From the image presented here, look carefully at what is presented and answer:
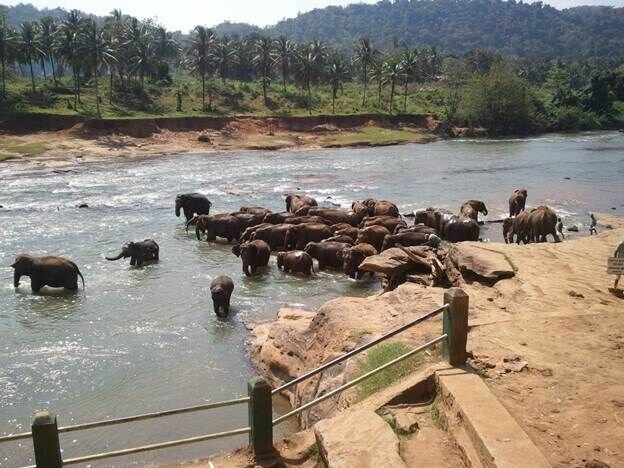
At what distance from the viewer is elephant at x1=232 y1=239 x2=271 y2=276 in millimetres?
18328

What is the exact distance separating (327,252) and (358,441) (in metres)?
12.0

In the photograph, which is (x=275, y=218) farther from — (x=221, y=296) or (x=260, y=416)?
(x=260, y=416)

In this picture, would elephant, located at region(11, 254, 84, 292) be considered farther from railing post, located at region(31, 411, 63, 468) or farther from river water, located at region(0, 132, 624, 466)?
railing post, located at region(31, 411, 63, 468)

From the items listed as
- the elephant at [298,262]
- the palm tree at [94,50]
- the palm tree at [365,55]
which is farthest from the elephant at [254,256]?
the palm tree at [365,55]

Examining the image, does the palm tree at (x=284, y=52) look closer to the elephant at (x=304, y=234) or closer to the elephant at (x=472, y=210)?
the elephant at (x=472, y=210)

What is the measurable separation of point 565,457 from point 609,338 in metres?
3.64

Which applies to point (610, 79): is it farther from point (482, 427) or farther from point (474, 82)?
point (482, 427)

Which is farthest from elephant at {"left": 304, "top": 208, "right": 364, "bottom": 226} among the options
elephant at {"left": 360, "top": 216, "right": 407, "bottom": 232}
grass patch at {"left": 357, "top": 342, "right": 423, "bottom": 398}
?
grass patch at {"left": 357, "top": 342, "right": 423, "bottom": 398}

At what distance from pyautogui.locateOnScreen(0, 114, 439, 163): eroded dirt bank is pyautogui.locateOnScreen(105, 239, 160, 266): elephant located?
30.2 meters

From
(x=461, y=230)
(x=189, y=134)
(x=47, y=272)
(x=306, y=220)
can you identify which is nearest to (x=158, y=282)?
(x=47, y=272)

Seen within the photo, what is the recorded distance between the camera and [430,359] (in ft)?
28.2

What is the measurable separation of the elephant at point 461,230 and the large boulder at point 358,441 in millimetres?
14307

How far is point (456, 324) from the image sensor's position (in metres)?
8.05

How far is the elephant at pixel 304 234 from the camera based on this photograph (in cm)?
2075
